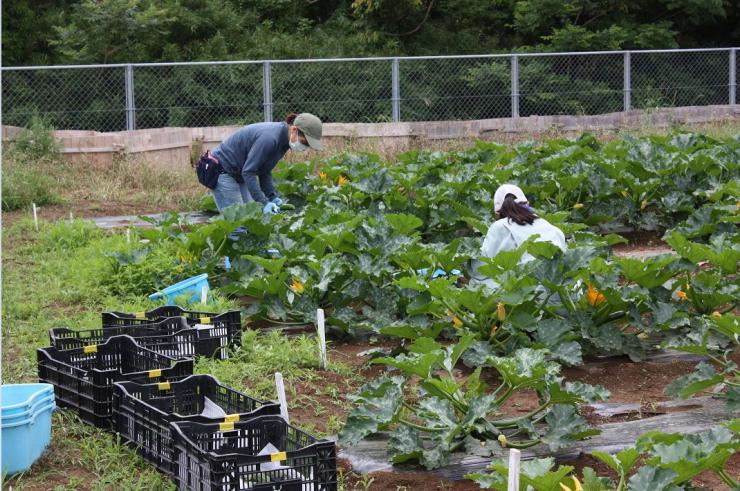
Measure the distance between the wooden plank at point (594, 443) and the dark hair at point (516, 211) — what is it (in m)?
1.82

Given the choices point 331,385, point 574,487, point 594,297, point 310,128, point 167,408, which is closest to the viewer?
point 574,487

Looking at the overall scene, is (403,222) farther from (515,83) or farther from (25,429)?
(515,83)

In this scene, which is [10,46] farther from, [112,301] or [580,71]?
[112,301]

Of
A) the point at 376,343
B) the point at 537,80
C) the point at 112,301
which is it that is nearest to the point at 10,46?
the point at 537,80

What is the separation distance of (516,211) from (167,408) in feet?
9.49

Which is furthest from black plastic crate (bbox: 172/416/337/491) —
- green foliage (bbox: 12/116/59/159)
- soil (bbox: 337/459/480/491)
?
green foliage (bbox: 12/116/59/159)

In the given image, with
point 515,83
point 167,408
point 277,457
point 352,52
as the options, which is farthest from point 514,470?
point 352,52

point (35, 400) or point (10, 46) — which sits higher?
point (10, 46)

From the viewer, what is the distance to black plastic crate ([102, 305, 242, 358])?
6.49 m

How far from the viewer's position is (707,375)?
5117 millimetres

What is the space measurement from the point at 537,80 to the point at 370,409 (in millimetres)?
16079

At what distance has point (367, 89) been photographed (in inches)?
755

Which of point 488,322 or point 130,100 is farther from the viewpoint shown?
point 130,100

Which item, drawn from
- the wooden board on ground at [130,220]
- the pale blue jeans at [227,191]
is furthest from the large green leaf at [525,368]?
the wooden board on ground at [130,220]
